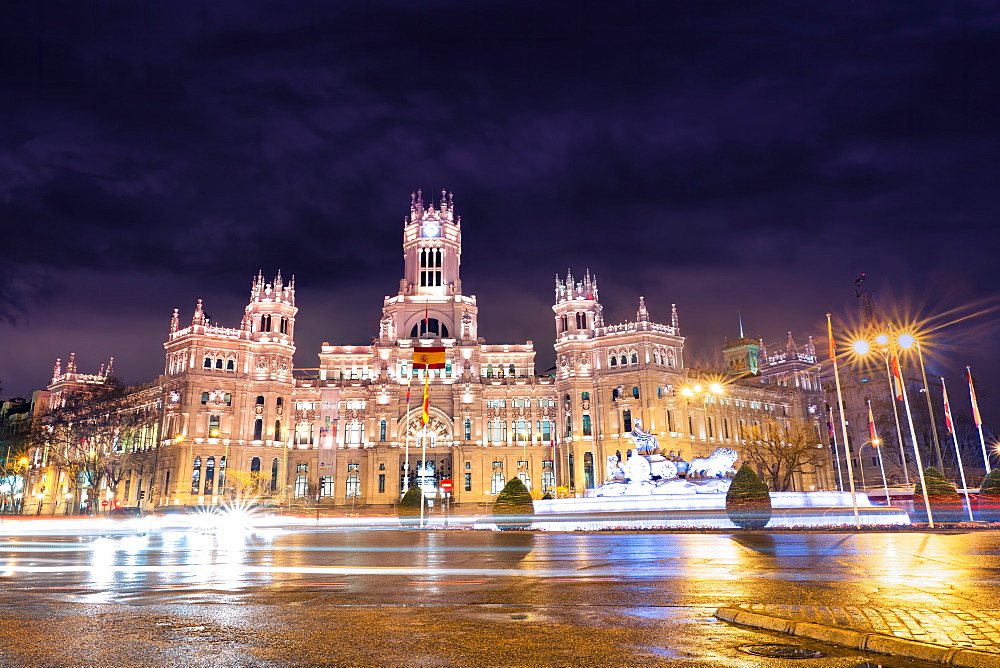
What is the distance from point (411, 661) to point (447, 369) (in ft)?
344

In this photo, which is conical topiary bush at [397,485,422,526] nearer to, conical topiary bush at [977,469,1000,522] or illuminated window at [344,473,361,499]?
conical topiary bush at [977,469,1000,522]

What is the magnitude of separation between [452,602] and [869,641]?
570 centimetres

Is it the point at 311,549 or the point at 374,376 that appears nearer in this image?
the point at 311,549

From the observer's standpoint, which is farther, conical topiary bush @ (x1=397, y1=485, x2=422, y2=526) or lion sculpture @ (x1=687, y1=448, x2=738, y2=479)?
lion sculpture @ (x1=687, y1=448, x2=738, y2=479)

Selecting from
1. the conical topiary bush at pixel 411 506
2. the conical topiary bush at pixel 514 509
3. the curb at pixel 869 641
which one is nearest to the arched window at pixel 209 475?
the conical topiary bush at pixel 411 506

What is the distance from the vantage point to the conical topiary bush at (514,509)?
4119 centimetres

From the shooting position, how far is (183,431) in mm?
95438

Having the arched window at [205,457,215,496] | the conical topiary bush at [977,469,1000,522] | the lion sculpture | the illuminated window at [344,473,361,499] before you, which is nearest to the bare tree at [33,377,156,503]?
the arched window at [205,457,215,496]

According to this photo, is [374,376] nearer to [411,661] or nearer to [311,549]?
[311,549]

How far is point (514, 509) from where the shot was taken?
42500 mm

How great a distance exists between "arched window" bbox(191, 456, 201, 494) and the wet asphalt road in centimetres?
8119

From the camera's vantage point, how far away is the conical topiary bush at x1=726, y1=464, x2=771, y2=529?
33812 mm

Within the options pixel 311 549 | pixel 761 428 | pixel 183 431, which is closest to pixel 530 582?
pixel 311 549

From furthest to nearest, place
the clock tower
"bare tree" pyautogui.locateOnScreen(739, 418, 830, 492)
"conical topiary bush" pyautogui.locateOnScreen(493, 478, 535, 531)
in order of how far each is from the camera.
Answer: the clock tower → "bare tree" pyautogui.locateOnScreen(739, 418, 830, 492) → "conical topiary bush" pyautogui.locateOnScreen(493, 478, 535, 531)
